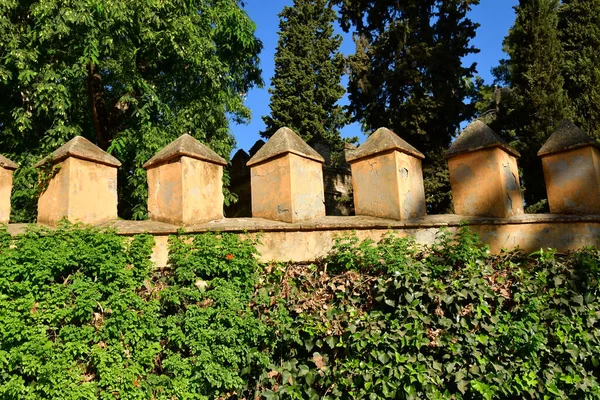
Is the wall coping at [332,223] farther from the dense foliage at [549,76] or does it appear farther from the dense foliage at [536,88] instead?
the dense foliage at [536,88]

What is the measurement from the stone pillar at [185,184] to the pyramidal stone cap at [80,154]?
0.44 m

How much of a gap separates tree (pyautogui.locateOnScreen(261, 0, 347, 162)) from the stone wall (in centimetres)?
1215

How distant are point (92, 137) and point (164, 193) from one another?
542 cm

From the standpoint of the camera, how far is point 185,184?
14.2ft

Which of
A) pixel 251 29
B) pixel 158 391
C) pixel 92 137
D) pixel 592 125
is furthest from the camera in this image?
pixel 592 125

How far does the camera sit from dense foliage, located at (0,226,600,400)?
3.53 m

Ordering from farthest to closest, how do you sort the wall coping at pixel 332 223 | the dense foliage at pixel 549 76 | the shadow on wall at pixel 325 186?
1. the shadow on wall at pixel 325 186
2. the dense foliage at pixel 549 76
3. the wall coping at pixel 332 223

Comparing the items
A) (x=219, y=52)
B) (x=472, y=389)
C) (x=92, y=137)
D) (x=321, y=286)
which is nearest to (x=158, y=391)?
(x=321, y=286)

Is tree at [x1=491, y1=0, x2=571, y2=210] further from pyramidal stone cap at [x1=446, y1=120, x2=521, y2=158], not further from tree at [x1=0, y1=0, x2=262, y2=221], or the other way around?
tree at [x1=0, y1=0, x2=262, y2=221]

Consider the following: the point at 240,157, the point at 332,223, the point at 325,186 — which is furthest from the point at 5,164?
the point at 325,186

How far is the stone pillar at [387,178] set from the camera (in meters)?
4.64

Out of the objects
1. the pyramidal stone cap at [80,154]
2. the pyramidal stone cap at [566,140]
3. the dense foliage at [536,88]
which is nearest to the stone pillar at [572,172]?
the pyramidal stone cap at [566,140]

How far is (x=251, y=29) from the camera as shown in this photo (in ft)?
32.7

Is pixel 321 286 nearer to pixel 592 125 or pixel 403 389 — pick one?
pixel 403 389
